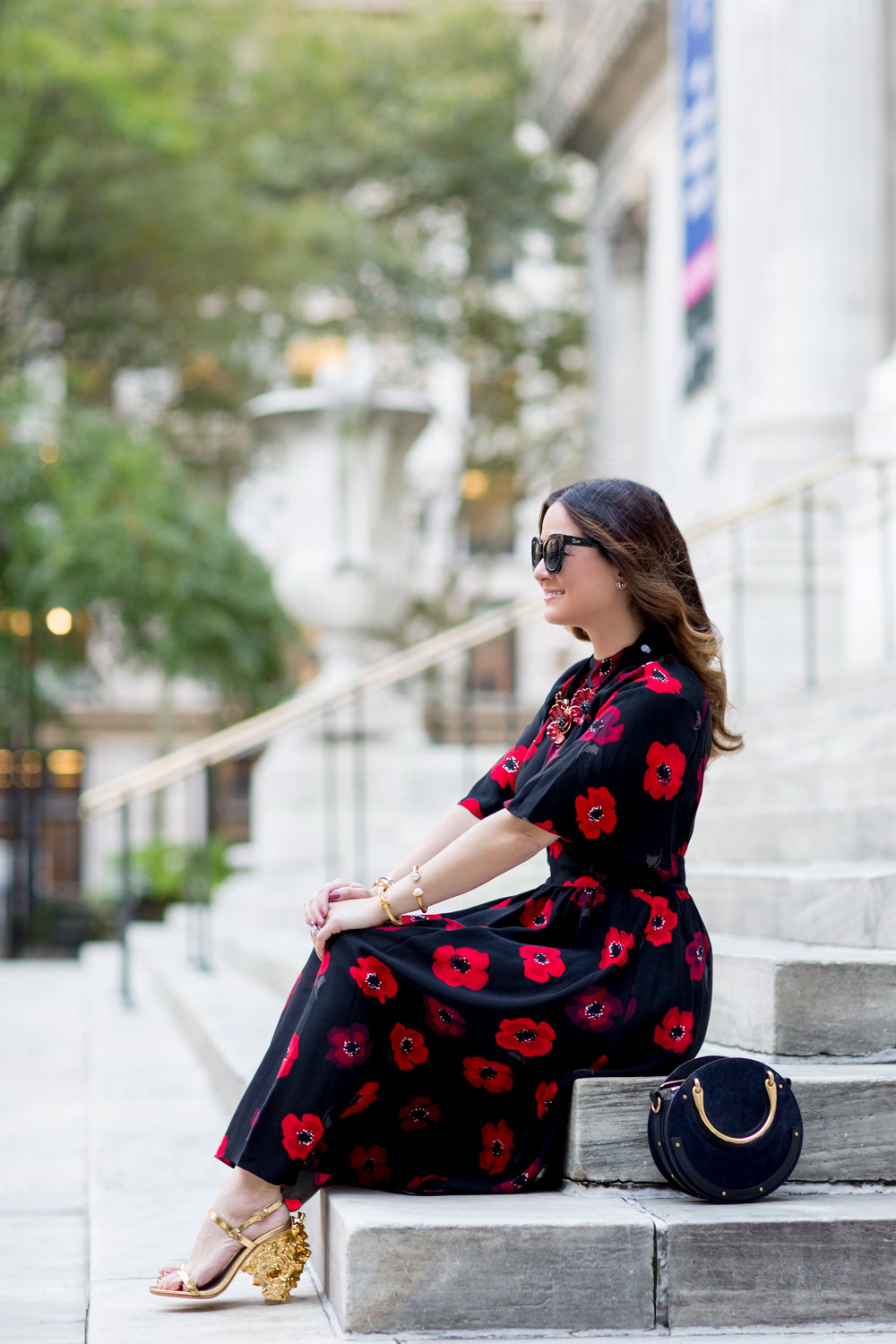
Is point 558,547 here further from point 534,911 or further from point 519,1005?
point 519,1005

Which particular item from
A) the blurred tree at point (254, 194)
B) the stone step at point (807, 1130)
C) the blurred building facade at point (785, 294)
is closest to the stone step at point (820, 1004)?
the stone step at point (807, 1130)

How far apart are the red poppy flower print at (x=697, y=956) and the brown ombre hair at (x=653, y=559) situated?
0.41 m

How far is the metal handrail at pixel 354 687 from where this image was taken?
322 inches

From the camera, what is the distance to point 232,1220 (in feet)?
9.81

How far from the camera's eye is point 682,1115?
2.88 metres

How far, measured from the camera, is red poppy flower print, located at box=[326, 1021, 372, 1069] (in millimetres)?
2965

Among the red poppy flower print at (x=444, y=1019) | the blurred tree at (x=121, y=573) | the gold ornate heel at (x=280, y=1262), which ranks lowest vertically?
the gold ornate heel at (x=280, y=1262)

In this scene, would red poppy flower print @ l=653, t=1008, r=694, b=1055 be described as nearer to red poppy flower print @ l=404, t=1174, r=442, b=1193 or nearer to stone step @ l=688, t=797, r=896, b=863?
red poppy flower print @ l=404, t=1174, r=442, b=1193

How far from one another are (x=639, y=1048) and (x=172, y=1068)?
12.5 ft

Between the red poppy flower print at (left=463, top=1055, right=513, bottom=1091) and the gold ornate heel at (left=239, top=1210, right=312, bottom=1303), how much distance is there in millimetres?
430

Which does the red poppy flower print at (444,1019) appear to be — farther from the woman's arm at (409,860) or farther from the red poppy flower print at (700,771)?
the red poppy flower print at (700,771)

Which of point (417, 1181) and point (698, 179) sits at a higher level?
point (698, 179)

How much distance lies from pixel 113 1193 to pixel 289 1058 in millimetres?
1720

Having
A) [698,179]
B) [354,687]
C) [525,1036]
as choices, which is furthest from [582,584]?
[698,179]
